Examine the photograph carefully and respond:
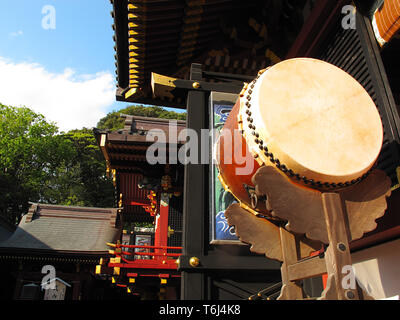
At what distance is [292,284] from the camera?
1611 millimetres

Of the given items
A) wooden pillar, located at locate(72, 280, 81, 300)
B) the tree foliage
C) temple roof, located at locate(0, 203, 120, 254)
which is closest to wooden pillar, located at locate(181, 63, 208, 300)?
temple roof, located at locate(0, 203, 120, 254)

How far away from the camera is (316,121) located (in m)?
1.54

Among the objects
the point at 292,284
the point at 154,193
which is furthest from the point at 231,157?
the point at 154,193

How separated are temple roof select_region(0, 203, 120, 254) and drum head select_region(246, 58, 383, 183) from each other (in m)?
9.98

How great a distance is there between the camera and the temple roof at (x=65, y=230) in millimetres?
10606

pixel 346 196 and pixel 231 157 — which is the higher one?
pixel 231 157

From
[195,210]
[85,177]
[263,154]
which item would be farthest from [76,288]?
[85,177]

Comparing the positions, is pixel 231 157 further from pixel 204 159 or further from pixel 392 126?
pixel 392 126

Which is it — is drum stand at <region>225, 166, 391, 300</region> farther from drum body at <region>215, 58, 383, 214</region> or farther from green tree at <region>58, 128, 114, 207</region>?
green tree at <region>58, 128, 114, 207</region>

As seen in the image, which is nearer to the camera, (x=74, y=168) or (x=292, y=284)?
(x=292, y=284)

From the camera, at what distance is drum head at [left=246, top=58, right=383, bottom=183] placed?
56.2 inches

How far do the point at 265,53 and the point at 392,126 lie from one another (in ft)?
8.33
